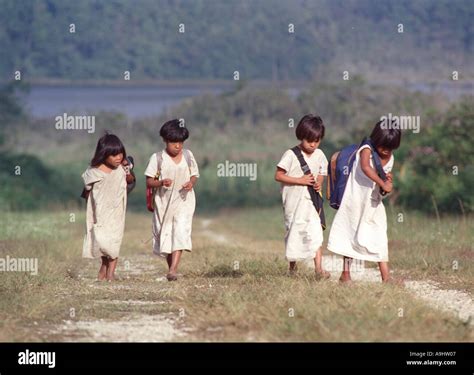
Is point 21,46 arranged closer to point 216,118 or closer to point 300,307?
point 216,118

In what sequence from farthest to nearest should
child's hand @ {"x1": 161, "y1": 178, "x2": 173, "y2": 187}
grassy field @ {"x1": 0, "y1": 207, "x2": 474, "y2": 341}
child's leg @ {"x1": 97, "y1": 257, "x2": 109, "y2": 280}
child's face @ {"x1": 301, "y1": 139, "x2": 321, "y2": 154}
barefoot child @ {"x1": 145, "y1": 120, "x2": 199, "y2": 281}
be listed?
1. child's leg @ {"x1": 97, "y1": 257, "x2": 109, "y2": 280}
2. barefoot child @ {"x1": 145, "y1": 120, "x2": 199, "y2": 281}
3. child's hand @ {"x1": 161, "y1": 178, "x2": 173, "y2": 187}
4. child's face @ {"x1": 301, "y1": 139, "x2": 321, "y2": 154}
5. grassy field @ {"x1": 0, "y1": 207, "x2": 474, "y2": 341}

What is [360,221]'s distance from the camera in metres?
11.2

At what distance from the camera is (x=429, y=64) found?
52.3m

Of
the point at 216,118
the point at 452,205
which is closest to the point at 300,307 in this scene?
the point at 452,205

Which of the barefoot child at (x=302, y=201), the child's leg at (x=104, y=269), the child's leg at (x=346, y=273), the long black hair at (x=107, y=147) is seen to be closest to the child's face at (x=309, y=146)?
the barefoot child at (x=302, y=201)

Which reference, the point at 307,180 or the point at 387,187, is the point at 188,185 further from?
the point at 387,187

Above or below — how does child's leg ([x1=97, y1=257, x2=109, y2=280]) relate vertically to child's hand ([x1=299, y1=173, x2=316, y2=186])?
below

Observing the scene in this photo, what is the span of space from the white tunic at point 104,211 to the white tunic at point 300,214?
169cm

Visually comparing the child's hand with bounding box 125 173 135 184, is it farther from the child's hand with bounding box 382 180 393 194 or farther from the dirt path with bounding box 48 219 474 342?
the child's hand with bounding box 382 180 393 194

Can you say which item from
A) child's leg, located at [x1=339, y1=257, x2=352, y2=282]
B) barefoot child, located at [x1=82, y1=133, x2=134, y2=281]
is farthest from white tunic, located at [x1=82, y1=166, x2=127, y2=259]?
child's leg, located at [x1=339, y1=257, x2=352, y2=282]

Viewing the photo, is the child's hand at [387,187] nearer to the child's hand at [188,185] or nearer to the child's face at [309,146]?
the child's face at [309,146]

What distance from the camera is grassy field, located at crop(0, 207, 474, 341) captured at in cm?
859

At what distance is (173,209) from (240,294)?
2136mm

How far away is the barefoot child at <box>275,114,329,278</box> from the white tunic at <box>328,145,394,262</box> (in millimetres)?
343
